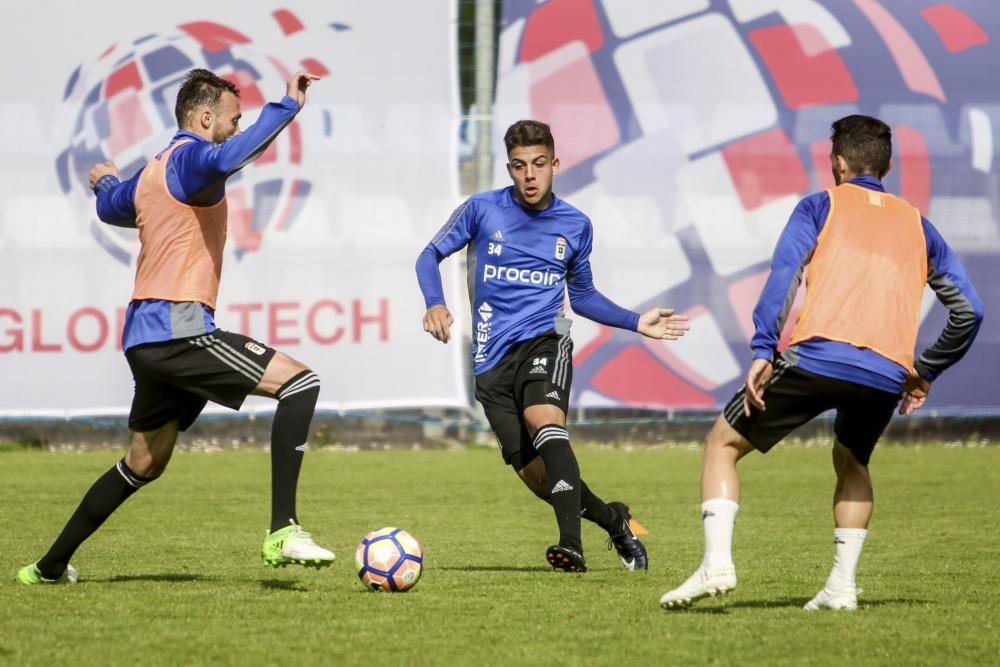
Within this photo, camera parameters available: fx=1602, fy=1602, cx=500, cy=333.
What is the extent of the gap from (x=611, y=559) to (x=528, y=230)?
1711 mm

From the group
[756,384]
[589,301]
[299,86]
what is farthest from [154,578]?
[756,384]

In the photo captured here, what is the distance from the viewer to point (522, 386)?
298 inches

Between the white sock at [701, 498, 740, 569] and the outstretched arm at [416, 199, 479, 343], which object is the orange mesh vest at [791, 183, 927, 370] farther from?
the outstretched arm at [416, 199, 479, 343]

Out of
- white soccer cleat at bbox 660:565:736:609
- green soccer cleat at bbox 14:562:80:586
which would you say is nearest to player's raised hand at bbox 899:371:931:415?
white soccer cleat at bbox 660:565:736:609

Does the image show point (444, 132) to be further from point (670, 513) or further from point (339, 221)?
point (670, 513)

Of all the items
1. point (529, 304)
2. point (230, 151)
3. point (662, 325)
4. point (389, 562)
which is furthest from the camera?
point (529, 304)

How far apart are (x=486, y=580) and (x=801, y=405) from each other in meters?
1.83

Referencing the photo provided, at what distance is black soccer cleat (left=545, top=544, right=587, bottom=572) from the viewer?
695 cm

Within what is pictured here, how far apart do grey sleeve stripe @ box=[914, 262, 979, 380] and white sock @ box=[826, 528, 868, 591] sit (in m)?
0.67

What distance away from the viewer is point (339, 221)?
15.0m

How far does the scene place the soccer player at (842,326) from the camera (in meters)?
5.69

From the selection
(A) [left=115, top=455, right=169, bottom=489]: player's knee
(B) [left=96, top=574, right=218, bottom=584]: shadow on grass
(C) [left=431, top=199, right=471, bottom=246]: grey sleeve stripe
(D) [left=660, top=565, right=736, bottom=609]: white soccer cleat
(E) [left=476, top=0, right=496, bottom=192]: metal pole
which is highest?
(E) [left=476, top=0, right=496, bottom=192]: metal pole

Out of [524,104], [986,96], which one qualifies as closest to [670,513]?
[524,104]

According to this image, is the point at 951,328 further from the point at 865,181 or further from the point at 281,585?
the point at 281,585
